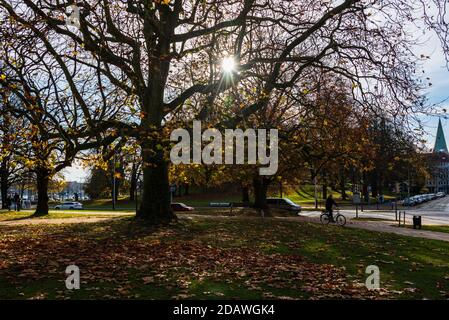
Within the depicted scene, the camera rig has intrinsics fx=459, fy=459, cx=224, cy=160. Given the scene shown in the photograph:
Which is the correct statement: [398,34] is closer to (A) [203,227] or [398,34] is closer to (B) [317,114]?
(B) [317,114]

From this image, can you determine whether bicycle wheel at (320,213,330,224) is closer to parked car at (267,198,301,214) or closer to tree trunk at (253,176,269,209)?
tree trunk at (253,176,269,209)

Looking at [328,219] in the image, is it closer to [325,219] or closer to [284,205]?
[325,219]

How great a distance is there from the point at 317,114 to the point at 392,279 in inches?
429

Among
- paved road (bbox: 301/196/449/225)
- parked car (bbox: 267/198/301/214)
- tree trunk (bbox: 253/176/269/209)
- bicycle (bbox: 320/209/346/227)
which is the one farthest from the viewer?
parked car (bbox: 267/198/301/214)

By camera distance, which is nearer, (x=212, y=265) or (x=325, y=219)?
(x=212, y=265)

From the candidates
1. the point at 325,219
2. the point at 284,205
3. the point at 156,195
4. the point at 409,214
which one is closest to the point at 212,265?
the point at 156,195

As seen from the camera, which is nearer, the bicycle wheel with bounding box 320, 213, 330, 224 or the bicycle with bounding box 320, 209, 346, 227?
the bicycle with bounding box 320, 209, 346, 227

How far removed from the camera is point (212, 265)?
11.0 m

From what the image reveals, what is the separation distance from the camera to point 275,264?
1138 centimetres

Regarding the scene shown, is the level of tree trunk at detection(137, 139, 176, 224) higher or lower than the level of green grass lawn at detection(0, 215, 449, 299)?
higher

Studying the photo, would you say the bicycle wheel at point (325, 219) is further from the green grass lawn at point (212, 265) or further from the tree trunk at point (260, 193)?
the tree trunk at point (260, 193)

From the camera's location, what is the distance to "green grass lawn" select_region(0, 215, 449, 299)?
8.41 metres

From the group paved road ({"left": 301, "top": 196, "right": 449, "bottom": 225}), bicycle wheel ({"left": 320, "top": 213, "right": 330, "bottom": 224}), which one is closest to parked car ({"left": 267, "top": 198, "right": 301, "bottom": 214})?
paved road ({"left": 301, "top": 196, "right": 449, "bottom": 225})
